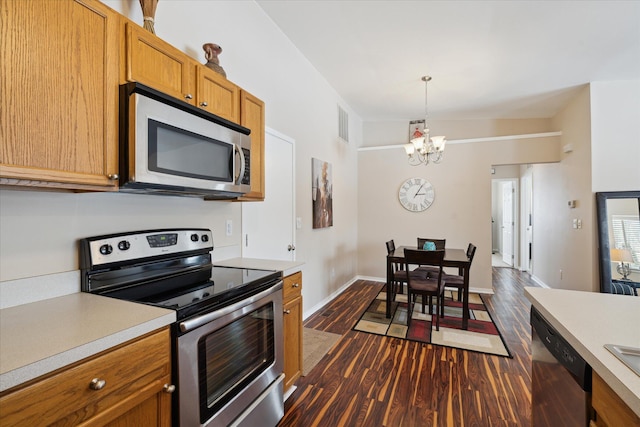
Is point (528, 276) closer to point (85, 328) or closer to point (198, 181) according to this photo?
point (198, 181)

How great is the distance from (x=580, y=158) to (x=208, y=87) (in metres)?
4.54

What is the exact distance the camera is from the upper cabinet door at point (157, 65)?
1.27 meters

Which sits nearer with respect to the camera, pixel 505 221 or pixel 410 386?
pixel 410 386

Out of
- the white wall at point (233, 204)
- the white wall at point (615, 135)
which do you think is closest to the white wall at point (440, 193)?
the white wall at point (233, 204)

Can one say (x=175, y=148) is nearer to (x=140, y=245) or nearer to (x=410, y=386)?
(x=140, y=245)

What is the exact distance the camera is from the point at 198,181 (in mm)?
1505

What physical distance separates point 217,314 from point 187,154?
2.62 feet

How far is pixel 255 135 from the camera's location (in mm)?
2066

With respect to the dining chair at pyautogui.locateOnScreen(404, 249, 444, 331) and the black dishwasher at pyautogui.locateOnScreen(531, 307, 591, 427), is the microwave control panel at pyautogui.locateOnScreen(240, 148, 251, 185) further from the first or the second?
the dining chair at pyautogui.locateOnScreen(404, 249, 444, 331)

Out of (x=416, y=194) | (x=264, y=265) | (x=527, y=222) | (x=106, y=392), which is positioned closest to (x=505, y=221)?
(x=527, y=222)

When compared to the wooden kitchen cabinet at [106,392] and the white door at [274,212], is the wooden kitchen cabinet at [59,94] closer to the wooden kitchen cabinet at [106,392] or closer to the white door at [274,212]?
the wooden kitchen cabinet at [106,392]

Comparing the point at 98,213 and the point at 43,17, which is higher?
the point at 43,17

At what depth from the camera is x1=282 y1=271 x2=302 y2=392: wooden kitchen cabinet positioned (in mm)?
1909

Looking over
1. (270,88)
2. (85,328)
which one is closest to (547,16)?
(270,88)
